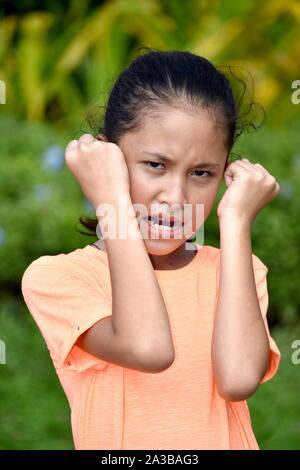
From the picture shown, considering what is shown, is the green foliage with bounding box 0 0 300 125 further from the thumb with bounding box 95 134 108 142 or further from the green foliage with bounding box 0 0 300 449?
the thumb with bounding box 95 134 108 142

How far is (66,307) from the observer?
199cm

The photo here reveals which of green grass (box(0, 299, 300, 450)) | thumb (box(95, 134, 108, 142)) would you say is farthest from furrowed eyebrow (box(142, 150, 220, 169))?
green grass (box(0, 299, 300, 450))

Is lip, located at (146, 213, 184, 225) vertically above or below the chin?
above

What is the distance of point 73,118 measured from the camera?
5.40 m

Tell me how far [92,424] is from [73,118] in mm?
3615

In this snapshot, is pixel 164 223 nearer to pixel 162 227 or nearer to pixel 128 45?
pixel 162 227

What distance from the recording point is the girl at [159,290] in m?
1.90

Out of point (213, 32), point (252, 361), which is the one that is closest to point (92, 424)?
point (252, 361)

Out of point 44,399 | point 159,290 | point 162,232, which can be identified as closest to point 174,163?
point 162,232

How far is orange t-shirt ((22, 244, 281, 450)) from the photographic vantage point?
1.94 m
